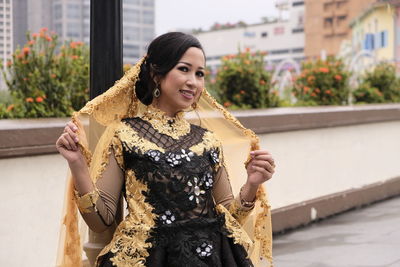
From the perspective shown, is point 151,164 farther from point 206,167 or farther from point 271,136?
point 271,136

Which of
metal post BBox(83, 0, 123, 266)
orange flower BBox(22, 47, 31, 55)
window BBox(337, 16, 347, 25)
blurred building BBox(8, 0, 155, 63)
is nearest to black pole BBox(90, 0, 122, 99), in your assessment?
metal post BBox(83, 0, 123, 266)

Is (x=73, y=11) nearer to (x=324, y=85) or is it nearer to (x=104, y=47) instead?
(x=324, y=85)

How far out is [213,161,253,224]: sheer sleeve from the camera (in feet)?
9.43

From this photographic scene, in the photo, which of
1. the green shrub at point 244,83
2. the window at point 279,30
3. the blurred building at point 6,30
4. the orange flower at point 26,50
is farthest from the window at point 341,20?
the blurred building at point 6,30

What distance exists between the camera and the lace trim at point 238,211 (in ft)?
9.42

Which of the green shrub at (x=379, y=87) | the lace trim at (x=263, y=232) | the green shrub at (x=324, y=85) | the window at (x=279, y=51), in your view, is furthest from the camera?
the window at (x=279, y=51)

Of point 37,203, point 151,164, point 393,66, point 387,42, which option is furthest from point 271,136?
point 387,42

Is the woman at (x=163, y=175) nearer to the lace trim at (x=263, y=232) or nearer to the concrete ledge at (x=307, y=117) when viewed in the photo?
the lace trim at (x=263, y=232)

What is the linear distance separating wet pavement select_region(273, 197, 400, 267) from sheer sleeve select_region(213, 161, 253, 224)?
335 cm

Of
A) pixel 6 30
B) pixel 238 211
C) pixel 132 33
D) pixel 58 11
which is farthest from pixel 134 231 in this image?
pixel 132 33

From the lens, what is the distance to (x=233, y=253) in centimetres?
280

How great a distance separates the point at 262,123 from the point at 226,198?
4.45 meters

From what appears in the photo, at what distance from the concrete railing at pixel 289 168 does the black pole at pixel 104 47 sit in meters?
1.46

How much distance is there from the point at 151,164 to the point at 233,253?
0.45 metres
